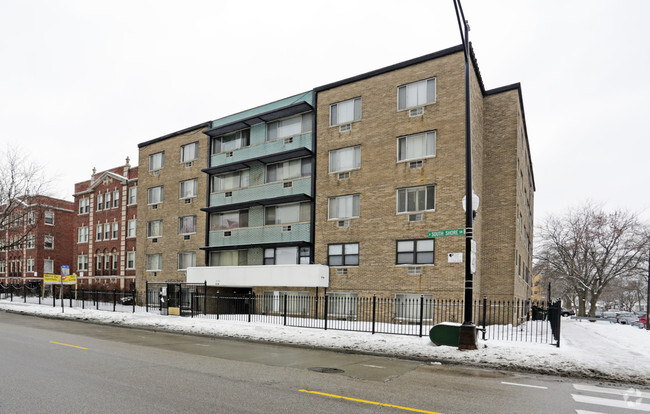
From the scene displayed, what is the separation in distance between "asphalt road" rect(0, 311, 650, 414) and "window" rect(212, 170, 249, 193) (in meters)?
18.6

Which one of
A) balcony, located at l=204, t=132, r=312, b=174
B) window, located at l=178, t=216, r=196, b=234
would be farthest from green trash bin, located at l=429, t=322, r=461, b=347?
window, located at l=178, t=216, r=196, b=234

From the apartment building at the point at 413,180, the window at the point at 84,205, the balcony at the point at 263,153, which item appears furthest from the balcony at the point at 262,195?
the window at the point at 84,205

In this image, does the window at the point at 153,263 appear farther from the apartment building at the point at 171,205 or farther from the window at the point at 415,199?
the window at the point at 415,199

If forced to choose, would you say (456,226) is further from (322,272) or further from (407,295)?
(322,272)

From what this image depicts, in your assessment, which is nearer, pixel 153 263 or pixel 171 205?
pixel 171 205

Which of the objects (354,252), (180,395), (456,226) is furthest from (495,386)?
(354,252)

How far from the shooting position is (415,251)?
22.7m

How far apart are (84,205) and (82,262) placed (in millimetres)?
5983

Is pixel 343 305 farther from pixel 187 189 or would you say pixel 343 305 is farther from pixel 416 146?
pixel 187 189

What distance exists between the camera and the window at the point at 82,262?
46750 millimetres

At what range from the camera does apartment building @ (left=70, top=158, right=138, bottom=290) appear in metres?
41.6

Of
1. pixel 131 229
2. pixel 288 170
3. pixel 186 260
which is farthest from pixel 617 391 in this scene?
pixel 131 229

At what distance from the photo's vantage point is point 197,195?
109 feet

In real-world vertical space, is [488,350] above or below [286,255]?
below
